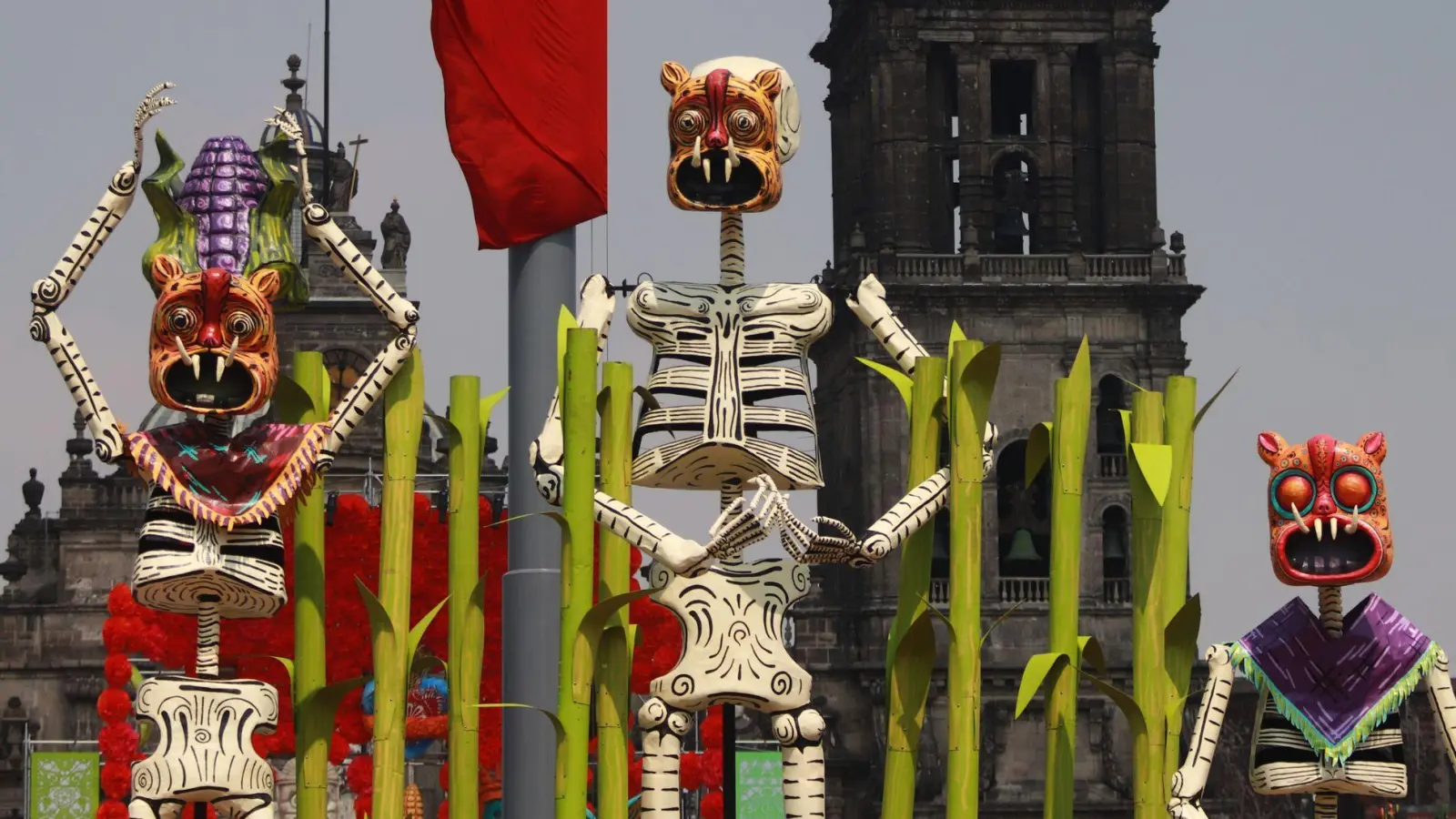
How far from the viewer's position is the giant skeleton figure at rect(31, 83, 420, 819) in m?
15.4

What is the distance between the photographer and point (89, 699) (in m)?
46.0

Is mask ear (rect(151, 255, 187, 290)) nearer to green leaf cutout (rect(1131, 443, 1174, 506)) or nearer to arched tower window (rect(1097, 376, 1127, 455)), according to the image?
green leaf cutout (rect(1131, 443, 1174, 506))

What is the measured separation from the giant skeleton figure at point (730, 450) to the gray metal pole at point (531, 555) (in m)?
0.71

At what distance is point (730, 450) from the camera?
1563 cm

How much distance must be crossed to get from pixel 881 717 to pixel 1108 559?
393cm

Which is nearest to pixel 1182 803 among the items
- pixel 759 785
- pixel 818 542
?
pixel 818 542

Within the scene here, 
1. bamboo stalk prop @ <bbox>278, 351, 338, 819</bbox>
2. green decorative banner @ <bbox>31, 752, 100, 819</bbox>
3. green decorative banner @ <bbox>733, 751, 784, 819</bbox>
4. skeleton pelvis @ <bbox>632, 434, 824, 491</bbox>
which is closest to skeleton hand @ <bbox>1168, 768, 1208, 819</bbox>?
skeleton pelvis @ <bbox>632, 434, 824, 491</bbox>

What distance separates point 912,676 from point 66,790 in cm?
2058

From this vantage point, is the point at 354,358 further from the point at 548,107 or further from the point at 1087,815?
the point at 548,107

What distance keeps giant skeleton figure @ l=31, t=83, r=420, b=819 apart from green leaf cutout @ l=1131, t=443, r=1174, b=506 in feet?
12.6

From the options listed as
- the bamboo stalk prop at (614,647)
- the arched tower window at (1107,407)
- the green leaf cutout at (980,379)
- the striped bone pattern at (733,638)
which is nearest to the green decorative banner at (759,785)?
the arched tower window at (1107,407)

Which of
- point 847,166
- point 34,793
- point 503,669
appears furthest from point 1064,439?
point 847,166

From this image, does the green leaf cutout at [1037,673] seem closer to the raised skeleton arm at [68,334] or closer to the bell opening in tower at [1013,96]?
the raised skeleton arm at [68,334]

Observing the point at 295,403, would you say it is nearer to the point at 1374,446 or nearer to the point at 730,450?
the point at 730,450
